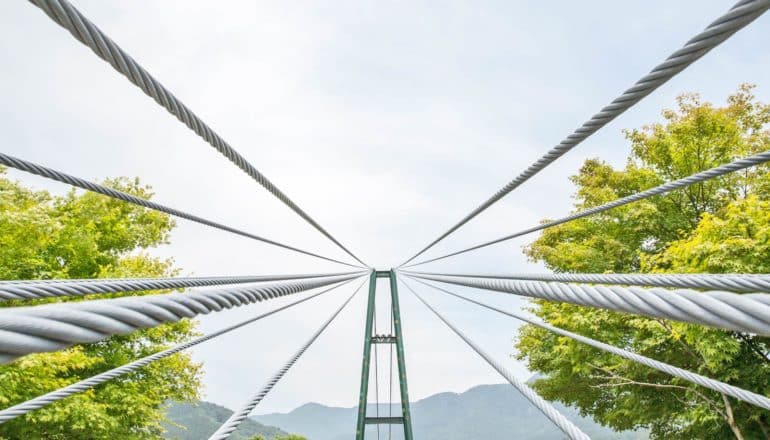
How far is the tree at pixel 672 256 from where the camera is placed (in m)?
9.31

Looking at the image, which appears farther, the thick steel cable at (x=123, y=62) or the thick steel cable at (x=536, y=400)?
the thick steel cable at (x=536, y=400)

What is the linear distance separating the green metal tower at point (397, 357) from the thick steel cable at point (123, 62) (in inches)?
389

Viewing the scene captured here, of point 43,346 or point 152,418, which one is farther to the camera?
point 152,418

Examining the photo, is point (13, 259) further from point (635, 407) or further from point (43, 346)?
point (635, 407)

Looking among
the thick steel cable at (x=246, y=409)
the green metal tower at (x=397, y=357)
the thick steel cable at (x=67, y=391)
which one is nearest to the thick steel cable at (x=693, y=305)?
the thick steel cable at (x=246, y=409)

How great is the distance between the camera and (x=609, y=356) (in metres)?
12.4

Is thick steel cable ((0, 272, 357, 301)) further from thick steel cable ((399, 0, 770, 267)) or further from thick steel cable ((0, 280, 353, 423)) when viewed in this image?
thick steel cable ((399, 0, 770, 267))

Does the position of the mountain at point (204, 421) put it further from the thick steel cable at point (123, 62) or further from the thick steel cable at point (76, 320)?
the thick steel cable at point (76, 320)

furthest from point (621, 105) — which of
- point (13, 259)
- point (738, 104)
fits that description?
point (738, 104)

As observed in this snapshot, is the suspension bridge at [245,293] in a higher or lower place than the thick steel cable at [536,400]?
higher

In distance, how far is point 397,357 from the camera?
40.8 feet

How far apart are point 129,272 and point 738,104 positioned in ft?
53.0

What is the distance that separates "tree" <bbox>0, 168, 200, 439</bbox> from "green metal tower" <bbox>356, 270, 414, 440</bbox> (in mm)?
4855

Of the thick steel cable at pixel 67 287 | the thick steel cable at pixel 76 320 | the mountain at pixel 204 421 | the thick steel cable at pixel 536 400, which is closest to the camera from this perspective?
the thick steel cable at pixel 76 320
